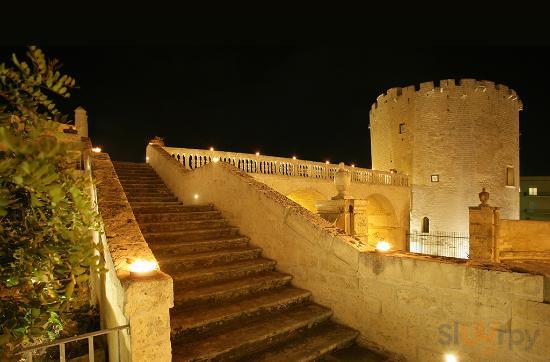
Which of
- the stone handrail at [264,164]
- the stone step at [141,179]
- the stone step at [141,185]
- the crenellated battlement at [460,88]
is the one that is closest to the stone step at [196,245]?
the stone step at [141,185]

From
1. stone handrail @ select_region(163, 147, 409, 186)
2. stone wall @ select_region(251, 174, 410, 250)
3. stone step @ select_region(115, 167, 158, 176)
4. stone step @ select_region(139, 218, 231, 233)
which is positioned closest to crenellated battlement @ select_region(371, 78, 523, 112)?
stone wall @ select_region(251, 174, 410, 250)

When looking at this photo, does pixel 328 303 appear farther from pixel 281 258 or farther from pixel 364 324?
pixel 281 258

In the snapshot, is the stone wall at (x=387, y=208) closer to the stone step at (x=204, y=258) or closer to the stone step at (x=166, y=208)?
the stone step at (x=166, y=208)

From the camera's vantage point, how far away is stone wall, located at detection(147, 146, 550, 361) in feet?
10.2

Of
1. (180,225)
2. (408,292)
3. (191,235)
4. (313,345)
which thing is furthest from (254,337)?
(180,225)

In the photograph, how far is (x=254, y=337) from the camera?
360 cm

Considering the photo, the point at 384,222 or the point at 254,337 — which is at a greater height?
the point at 254,337

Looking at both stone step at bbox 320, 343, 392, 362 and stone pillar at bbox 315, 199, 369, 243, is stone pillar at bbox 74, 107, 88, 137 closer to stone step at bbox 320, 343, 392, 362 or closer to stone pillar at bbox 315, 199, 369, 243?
stone pillar at bbox 315, 199, 369, 243

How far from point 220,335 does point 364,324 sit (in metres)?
1.90

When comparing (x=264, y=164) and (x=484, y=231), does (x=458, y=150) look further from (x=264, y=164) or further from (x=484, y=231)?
(x=264, y=164)

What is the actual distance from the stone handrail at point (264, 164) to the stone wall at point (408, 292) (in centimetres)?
528

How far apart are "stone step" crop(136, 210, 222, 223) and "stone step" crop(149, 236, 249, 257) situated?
3.24ft

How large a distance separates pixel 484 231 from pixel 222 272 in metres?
9.34

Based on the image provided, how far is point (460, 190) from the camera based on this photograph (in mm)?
19266
